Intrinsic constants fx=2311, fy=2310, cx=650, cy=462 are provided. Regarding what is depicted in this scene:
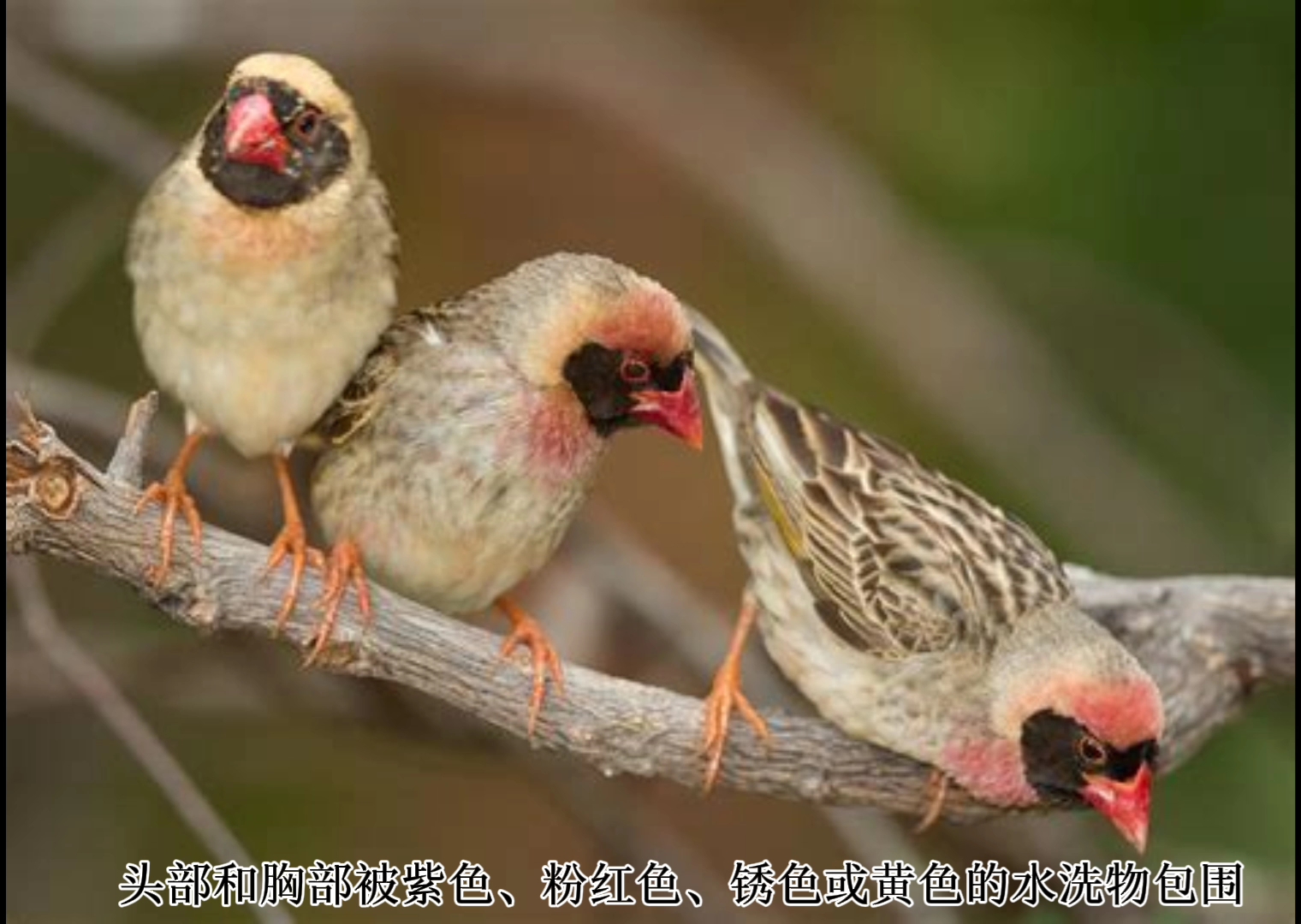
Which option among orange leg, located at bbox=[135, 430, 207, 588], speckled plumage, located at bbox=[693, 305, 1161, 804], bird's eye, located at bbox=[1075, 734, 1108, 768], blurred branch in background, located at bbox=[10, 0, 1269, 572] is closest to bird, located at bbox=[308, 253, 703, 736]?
orange leg, located at bbox=[135, 430, 207, 588]

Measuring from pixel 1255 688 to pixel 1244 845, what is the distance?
1.28 m

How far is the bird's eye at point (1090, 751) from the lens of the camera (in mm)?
3277

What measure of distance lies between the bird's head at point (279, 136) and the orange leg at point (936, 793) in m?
1.65

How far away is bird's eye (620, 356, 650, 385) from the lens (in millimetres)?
2463

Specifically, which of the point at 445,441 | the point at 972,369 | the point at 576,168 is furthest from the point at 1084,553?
the point at 445,441

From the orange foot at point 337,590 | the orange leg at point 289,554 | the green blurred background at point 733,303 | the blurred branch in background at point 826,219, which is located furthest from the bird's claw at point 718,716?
the blurred branch in background at point 826,219

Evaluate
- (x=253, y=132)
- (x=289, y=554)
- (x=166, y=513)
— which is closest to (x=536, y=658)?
(x=289, y=554)

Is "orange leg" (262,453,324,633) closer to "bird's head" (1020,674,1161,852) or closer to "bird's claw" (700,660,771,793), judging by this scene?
"bird's claw" (700,660,771,793)

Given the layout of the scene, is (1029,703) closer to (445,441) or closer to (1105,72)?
(445,441)

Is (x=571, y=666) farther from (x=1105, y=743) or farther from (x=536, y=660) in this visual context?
(x=1105, y=743)

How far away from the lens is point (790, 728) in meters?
3.52

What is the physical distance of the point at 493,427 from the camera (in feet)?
9.57

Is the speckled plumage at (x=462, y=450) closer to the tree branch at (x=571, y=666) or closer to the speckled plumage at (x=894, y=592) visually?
the tree branch at (x=571, y=666)

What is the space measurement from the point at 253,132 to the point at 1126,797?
1.71 m
